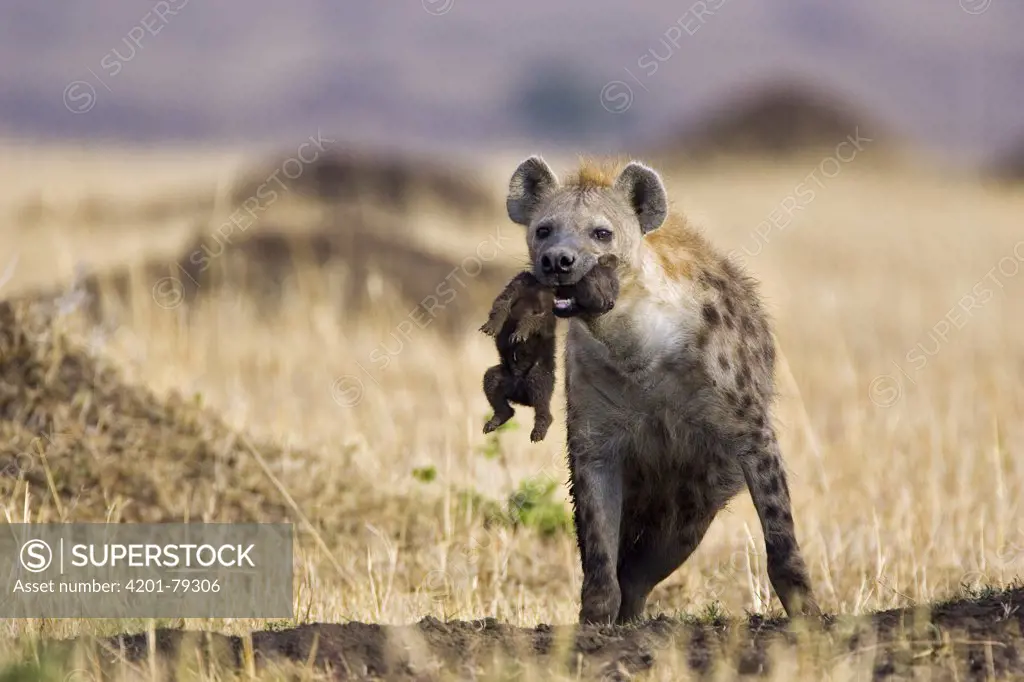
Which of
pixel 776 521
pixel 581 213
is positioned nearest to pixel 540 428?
pixel 581 213

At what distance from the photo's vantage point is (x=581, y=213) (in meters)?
6.26

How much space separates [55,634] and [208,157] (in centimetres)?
3048

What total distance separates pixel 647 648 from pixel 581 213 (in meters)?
1.88

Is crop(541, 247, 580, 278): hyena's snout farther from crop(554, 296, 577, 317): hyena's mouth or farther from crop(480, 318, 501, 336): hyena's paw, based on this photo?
crop(480, 318, 501, 336): hyena's paw

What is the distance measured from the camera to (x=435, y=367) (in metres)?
13.8

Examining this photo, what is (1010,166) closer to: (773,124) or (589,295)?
(773,124)

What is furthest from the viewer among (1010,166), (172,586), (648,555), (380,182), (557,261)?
(1010,166)

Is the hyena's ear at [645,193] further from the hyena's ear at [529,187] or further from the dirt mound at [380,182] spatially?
the dirt mound at [380,182]

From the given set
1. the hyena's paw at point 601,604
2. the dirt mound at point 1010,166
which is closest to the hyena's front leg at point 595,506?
the hyena's paw at point 601,604

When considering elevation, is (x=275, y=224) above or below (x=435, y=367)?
above

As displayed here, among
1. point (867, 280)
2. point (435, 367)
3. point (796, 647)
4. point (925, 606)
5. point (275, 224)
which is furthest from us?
point (867, 280)

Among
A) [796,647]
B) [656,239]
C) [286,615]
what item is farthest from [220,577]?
[796,647]

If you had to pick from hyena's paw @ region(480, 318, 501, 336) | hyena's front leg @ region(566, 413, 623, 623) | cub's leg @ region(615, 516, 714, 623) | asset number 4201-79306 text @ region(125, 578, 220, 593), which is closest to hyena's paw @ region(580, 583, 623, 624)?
hyena's front leg @ region(566, 413, 623, 623)

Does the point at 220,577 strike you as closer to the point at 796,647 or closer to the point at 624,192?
the point at 624,192
